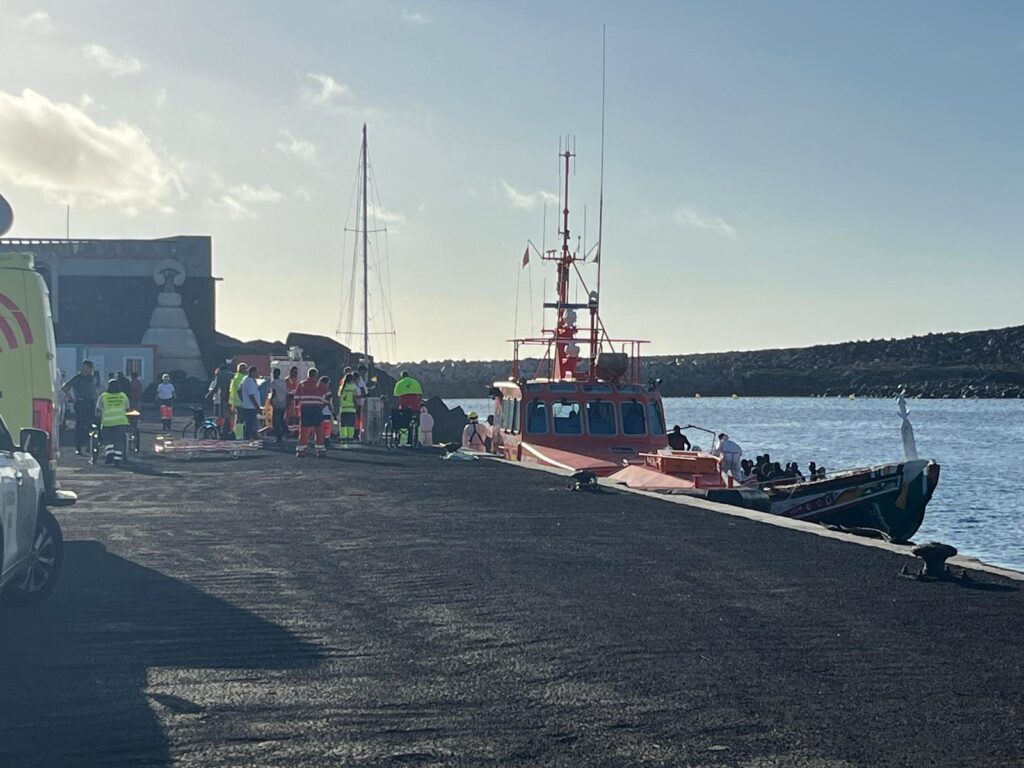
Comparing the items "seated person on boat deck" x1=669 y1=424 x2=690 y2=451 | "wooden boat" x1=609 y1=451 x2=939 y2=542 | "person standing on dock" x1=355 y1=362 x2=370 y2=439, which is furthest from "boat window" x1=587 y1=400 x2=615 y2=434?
"person standing on dock" x1=355 y1=362 x2=370 y2=439

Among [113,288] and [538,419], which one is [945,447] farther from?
[538,419]

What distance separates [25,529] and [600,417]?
1687 centimetres

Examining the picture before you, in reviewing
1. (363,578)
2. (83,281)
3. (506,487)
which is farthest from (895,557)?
(83,281)

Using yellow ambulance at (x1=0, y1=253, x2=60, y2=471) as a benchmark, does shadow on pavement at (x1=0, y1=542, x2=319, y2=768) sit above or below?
below

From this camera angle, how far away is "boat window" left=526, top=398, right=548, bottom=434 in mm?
25594

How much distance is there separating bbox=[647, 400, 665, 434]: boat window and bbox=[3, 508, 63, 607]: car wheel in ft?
53.1

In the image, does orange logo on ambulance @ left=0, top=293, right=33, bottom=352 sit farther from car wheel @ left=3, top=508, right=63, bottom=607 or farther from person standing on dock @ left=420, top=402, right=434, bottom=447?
person standing on dock @ left=420, top=402, right=434, bottom=447

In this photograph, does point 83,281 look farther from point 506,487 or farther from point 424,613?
point 424,613

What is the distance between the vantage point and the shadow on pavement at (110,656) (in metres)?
6.06

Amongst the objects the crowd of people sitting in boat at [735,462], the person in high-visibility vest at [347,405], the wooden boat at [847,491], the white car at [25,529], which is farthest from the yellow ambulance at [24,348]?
the person in high-visibility vest at [347,405]

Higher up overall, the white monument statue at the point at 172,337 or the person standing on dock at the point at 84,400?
the white monument statue at the point at 172,337

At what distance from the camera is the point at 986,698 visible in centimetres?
693

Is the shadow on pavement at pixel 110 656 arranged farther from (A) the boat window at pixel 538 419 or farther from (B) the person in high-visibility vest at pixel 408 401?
(B) the person in high-visibility vest at pixel 408 401

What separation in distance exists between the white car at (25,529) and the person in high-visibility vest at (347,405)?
20.8 meters
